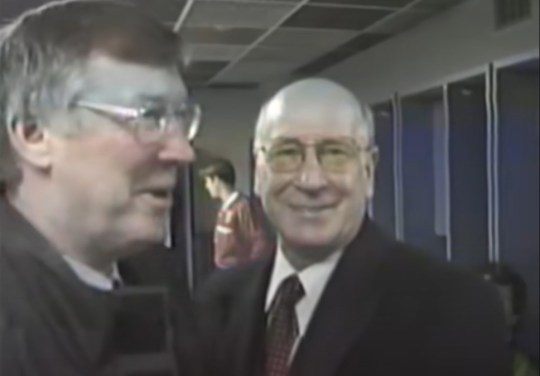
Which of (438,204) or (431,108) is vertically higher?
(431,108)

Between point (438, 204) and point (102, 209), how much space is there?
0.44 m

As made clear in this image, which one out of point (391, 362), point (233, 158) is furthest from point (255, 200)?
point (391, 362)

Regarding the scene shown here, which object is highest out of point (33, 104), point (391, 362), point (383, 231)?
point (33, 104)

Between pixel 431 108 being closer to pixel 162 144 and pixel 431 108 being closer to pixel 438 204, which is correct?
pixel 438 204

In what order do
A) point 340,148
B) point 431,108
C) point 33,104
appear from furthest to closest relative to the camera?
1. point 431,108
2. point 340,148
3. point 33,104

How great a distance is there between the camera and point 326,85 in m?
0.57

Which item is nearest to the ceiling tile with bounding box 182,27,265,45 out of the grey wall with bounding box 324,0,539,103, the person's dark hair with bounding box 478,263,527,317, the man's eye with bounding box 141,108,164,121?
the grey wall with bounding box 324,0,539,103

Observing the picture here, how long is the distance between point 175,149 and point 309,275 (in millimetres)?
244

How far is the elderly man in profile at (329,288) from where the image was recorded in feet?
1.75

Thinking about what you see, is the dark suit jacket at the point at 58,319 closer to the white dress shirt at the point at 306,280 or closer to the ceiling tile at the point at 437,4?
the white dress shirt at the point at 306,280

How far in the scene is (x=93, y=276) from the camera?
0.39 m

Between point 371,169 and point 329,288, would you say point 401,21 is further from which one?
point 329,288

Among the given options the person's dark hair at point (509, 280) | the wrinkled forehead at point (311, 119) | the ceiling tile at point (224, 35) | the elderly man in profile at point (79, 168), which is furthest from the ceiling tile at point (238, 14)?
the person's dark hair at point (509, 280)

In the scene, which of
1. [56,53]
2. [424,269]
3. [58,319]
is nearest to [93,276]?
[58,319]
